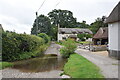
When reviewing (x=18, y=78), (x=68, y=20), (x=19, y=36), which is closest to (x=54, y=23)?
(x=68, y=20)

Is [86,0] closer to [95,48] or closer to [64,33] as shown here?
[95,48]

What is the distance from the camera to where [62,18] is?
249ft

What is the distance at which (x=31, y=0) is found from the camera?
40.3 feet

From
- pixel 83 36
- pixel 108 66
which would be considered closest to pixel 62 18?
pixel 83 36

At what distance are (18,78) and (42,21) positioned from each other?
48028 mm

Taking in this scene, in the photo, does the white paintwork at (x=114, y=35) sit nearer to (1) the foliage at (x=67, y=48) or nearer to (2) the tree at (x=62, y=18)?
(1) the foliage at (x=67, y=48)

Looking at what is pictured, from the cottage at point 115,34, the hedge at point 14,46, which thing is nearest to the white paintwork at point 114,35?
the cottage at point 115,34

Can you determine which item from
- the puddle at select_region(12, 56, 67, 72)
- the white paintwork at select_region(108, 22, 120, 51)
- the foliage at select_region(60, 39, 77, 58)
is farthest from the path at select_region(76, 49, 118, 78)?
the foliage at select_region(60, 39, 77, 58)

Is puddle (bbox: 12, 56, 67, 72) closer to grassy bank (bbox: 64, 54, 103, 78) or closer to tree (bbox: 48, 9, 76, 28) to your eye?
grassy bank (bbox: 64, 54, 103, 78)

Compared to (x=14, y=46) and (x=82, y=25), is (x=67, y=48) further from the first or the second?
(x=82, y=25)

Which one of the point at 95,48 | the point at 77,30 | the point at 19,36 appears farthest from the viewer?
the point at 77,30

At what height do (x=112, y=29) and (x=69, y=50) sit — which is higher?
(x=112, y=29)

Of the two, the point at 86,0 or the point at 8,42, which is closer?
the point at 8,42

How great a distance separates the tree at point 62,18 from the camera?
2945 inches
